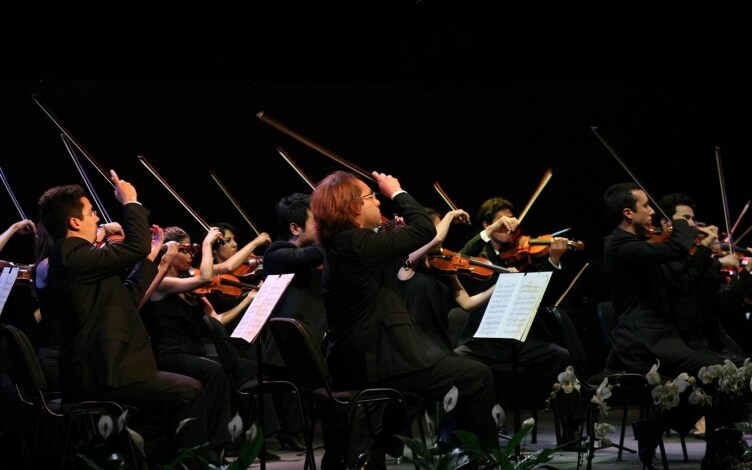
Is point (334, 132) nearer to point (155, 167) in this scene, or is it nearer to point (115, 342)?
point (155, 167)

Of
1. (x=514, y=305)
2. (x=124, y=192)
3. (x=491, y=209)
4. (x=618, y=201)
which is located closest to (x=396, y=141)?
(x=491, y=209)

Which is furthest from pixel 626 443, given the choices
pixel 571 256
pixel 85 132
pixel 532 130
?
pixel 85 132

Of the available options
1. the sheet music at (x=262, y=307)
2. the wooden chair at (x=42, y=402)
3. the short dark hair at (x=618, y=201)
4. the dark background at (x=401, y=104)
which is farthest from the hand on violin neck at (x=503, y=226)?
the wooden chair at (x=42, y=402)

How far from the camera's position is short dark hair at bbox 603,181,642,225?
17.1 feet

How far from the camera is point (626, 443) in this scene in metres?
5.85

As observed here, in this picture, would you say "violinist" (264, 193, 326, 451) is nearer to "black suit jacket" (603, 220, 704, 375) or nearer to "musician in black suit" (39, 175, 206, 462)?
"musician in black suit" (39, 175, 206, 462)

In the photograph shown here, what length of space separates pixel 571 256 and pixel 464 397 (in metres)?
3.96

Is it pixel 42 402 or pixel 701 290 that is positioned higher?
pixel 42 402

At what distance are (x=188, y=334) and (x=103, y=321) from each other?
1610 millimetres

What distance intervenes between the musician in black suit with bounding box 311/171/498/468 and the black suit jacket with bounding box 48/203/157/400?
2.36ft

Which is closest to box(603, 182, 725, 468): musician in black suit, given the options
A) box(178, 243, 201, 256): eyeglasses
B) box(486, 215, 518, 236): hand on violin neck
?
box(486, 215, 518, 236): hand on violin neck

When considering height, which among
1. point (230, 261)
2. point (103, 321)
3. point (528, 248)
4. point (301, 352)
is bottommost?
point (528, 248)

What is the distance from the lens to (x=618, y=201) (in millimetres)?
5266

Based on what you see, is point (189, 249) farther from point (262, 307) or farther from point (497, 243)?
point (262, 307)
